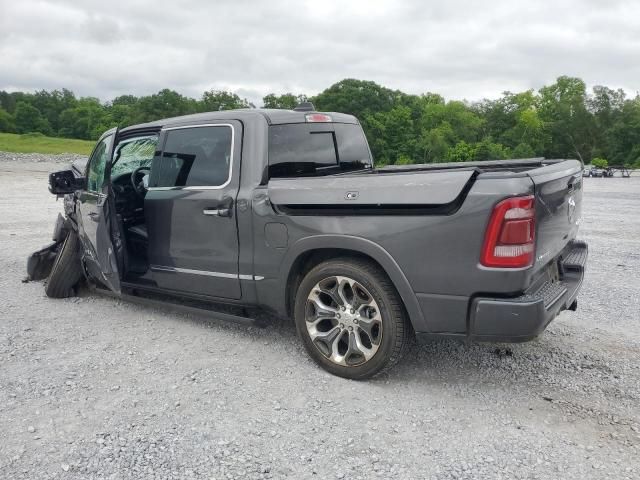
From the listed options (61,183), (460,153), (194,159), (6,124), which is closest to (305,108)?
(194,159)

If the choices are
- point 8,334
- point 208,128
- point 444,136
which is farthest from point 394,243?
point 444,136

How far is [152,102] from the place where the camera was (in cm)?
6638

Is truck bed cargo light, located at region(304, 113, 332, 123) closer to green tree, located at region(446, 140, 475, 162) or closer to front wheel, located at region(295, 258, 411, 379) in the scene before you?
front wheel, located at region(295, 258, 411, 379)

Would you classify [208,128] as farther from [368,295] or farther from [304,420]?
[304,420]

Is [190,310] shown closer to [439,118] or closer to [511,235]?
[511,235]

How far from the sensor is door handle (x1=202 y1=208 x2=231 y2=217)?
13.2 feet

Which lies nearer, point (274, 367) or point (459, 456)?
point (459, 456)

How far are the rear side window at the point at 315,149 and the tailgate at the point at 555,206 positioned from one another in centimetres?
179

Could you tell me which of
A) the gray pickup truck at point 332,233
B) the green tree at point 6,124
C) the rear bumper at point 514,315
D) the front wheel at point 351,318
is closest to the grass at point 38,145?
the green tree at point 6,124

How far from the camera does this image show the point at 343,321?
141 inches

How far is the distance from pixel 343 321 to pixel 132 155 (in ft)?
10.3

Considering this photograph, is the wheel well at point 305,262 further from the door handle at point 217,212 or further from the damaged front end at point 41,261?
the damaged front end at point 41,261

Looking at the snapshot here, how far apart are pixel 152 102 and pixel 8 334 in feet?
220

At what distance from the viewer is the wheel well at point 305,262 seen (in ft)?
11.8
